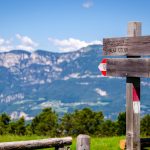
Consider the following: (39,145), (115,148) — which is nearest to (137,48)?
(39,145)

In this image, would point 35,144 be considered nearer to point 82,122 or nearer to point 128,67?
point 128,67

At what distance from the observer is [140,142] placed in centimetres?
1050

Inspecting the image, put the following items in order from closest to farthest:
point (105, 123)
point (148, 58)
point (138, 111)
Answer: point (148, 58)
point (138, 111)
point (105, 123)

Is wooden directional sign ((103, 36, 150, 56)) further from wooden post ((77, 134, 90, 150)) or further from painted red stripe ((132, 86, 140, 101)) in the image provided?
wooden post ((77, 134, 90, 150))

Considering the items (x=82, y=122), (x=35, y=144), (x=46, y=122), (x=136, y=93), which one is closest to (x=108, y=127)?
(x=82, y=122)

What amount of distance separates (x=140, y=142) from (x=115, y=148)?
20.0ft

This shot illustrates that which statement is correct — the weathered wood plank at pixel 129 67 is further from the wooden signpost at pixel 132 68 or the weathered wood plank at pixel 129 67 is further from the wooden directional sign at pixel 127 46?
the wooden directional sign at pixel 127 46

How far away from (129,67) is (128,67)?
0.04 m

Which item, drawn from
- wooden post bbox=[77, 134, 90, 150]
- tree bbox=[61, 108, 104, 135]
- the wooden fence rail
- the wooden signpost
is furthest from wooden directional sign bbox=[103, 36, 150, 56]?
tree bbox=[61, 108, 104, 135]

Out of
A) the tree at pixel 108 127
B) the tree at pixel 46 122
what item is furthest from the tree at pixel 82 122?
the tree at pixel 46 122

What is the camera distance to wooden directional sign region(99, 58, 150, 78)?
A: 10.0 metres

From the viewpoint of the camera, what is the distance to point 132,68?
10.4m

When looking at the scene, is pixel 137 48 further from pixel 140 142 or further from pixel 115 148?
pixel 115 148

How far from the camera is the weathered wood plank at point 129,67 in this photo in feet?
32.8
